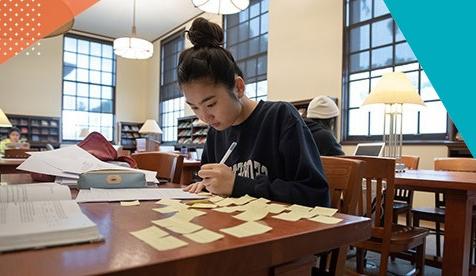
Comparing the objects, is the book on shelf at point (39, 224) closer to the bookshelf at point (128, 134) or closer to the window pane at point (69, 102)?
the window pane at point (69, 102)

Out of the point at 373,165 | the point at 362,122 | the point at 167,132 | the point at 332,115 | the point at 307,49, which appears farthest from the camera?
the point at 167,132

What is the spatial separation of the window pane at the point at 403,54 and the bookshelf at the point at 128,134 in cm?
715

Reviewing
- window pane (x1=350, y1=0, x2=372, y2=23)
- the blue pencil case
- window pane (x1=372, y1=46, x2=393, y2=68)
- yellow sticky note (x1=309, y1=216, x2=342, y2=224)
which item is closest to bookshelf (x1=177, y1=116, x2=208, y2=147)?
window pane (x1=350, y1=0, x2=372, y2=23)

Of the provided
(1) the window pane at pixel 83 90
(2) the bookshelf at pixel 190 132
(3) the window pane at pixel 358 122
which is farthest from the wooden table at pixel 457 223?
(1) the window pane at pixel 83 90

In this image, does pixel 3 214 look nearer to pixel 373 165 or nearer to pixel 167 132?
pixel 373 165

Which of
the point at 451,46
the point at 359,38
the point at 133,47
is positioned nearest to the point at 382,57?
the point at 359,38

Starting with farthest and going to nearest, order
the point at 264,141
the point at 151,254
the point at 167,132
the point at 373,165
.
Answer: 1. the point at 167,132
2. the point at 373,165
3. the point at 264,141
4. the point at 151,254

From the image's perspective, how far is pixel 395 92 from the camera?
8.00ft

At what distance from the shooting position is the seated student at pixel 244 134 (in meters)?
0.82

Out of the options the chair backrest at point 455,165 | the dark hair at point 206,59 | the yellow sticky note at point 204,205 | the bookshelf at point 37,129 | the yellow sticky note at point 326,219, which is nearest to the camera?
the yellow sticky note at point 326,219

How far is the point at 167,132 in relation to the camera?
916 centimetres

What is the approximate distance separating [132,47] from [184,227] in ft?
18.0

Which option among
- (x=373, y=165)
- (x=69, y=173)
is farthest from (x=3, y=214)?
(x=373, y=165)

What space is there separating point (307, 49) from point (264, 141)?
14.7 ft
